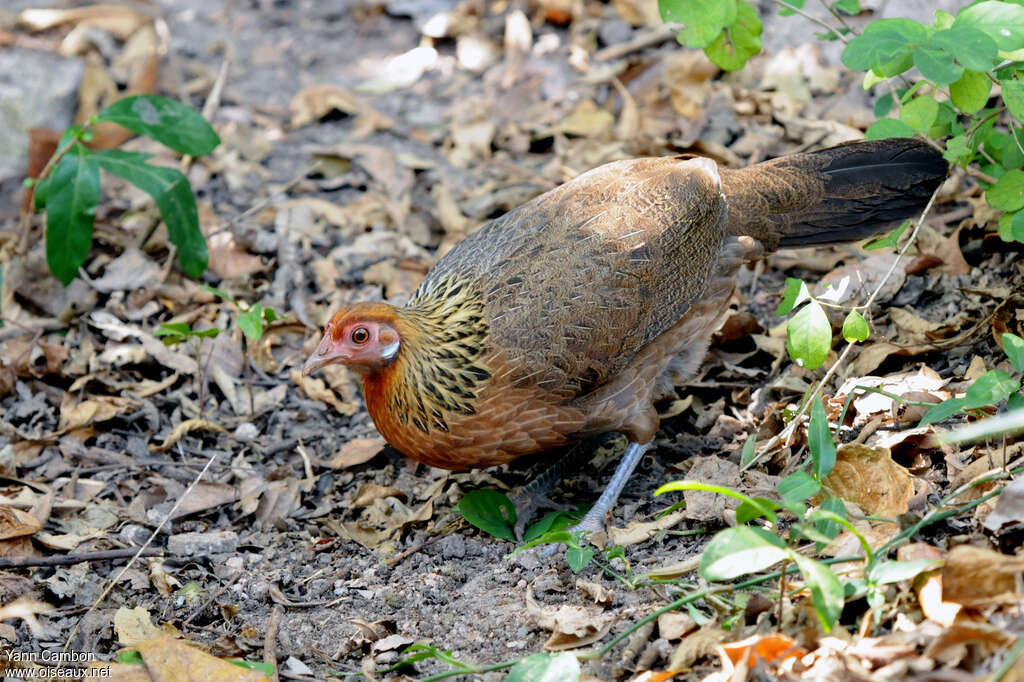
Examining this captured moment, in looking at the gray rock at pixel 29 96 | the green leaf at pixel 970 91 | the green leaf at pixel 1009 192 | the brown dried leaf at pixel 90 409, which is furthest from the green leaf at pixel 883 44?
the gray rock at pixel 29 96

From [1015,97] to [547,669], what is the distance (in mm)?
2515

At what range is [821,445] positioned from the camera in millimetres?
3143

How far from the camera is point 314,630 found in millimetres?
3779

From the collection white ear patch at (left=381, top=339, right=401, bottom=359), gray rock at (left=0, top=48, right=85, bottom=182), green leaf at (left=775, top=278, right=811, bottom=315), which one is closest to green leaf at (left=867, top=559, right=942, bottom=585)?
green leaf at (left=775, top=278, right=811, bottom=315)

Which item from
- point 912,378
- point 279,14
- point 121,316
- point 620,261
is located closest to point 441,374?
point 620,261

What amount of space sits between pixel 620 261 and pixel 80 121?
4.63m

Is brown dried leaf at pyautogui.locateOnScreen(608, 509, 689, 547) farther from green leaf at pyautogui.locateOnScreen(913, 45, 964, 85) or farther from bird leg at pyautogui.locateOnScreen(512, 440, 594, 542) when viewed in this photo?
green leaf at pyautogui.locateOnScreen(913, 45, 964, 85)

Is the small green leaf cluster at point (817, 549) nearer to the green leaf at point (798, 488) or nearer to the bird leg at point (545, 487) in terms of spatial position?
the green leaf at point (798, 488)

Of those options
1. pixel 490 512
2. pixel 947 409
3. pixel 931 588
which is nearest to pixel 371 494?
pixel 490 512

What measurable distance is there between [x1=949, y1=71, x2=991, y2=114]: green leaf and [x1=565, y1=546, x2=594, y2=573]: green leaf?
217cm

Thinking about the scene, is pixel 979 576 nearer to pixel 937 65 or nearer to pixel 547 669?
pixel 547 669

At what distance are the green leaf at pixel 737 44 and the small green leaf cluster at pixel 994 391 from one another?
5.63 feet

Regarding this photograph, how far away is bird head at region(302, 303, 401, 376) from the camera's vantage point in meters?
4.27

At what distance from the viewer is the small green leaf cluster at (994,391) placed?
3.19m
